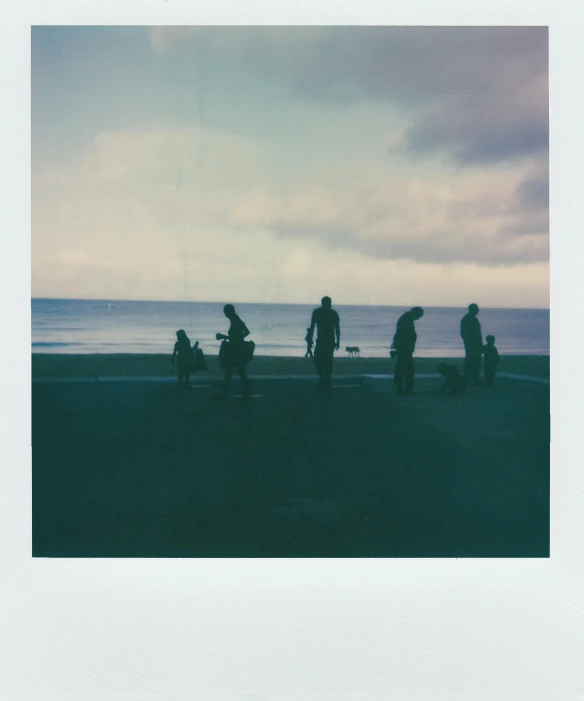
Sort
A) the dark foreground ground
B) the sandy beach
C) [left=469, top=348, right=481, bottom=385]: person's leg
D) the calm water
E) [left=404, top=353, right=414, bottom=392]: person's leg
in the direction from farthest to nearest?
the calm water → the sandy beach → [left=469, top=348, right=481, bottom=385]: person's leg → [left=404, top=353, right=414, bottom=392]: person's leg → the dark foreground ground

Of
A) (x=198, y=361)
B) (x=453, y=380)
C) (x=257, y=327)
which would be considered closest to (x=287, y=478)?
(x=198, y=361)

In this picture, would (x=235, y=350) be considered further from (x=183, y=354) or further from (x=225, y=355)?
(x=183, y=354)

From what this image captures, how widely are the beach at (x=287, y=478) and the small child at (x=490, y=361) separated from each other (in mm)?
1687

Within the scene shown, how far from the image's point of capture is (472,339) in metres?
10.8

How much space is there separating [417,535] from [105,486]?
2755 mm

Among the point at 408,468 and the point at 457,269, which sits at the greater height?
the point at 457,269

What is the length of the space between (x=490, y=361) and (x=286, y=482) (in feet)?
20.8

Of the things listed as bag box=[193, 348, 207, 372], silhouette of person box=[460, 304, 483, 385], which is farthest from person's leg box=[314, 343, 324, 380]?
silhouette of person box=[460, 304, 483, 385]

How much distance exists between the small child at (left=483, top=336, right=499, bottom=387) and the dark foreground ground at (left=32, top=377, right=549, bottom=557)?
2213 mm

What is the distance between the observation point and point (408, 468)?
6.27 m

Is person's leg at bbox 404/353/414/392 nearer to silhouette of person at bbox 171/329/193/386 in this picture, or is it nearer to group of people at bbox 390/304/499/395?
group of people at bbox 390/304/499/395

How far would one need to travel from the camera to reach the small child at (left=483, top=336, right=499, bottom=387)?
36.2 feet
